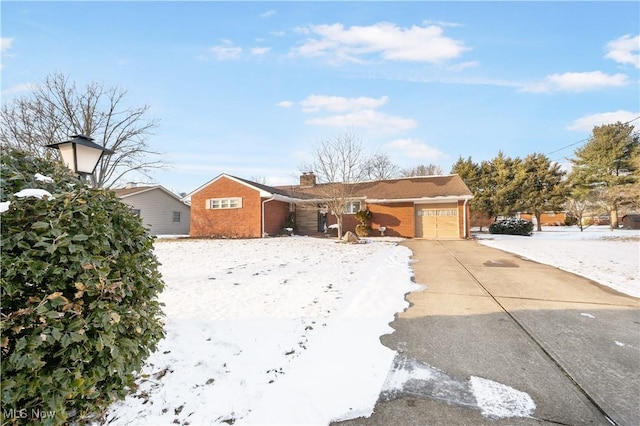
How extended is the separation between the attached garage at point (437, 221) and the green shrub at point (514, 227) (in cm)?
642

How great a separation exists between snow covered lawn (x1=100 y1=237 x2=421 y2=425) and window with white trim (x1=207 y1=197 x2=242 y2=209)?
1313cm

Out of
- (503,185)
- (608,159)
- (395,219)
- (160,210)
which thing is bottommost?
(395,219)

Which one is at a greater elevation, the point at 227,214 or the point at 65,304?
the point at 227,214

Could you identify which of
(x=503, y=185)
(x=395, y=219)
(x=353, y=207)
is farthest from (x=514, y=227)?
(x=353, y=207)

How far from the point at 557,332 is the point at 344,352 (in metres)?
2.89

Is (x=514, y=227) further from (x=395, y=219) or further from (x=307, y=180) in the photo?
(x=307, y=180)

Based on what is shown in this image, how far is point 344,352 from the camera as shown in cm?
332

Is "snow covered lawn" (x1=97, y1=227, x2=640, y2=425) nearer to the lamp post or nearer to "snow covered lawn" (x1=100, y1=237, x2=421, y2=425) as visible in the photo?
"snow covered lawn" (x1=100, y1=237, x2=421, y2=425)

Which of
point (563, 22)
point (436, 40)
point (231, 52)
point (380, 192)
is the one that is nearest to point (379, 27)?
point (436, 40)

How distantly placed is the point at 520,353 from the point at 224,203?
61.5ft

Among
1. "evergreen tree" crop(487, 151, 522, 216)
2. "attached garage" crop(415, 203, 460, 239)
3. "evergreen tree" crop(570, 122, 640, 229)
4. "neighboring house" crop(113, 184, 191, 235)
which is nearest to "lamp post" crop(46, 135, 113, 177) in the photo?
"attached garage" crop(415, 203, 460, 239)

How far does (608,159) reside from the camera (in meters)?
26.7

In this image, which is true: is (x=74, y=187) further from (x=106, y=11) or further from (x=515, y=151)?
(x=515, y=151)

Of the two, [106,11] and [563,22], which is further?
[563,22]
